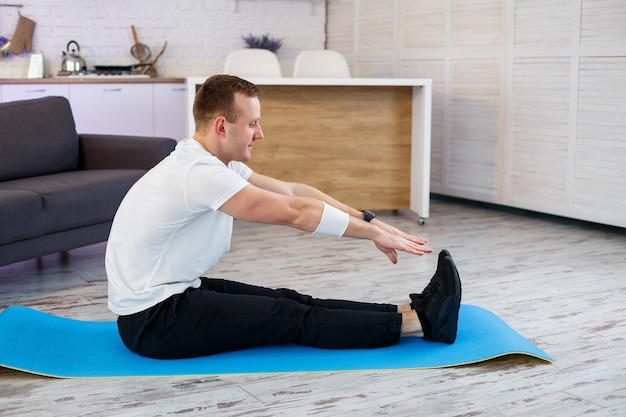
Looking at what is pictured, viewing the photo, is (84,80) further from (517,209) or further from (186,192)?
(186,192)

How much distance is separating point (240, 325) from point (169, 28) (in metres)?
4.80

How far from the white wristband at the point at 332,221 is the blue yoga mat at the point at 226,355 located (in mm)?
435

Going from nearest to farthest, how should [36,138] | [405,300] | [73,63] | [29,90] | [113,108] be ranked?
[405,300]
[36,138]
[29,90]
[113,108]
[73,63]

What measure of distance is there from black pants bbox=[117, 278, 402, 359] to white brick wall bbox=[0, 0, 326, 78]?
4413 mm

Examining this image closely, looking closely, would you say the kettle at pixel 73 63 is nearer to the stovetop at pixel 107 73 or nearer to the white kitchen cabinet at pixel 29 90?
the stovetop at pixel 107 73

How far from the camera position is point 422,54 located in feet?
20.5

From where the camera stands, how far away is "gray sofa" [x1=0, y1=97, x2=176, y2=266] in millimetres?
3580

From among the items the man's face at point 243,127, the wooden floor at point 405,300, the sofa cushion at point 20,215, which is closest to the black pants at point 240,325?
the wooden floor at point 405,300

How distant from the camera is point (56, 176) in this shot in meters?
4.16

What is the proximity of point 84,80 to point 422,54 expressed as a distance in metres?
2.37

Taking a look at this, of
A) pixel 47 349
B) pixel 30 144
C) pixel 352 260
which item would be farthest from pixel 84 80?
pixel 47 349

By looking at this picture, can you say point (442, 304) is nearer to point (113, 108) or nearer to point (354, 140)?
point (354, 140)

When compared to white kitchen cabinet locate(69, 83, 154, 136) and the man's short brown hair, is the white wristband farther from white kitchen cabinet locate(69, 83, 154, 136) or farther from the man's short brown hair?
white kitchen cabinet locate(69, 83, 154, 136)

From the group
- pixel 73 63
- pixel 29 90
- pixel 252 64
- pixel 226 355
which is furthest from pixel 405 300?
pixel 73 63
